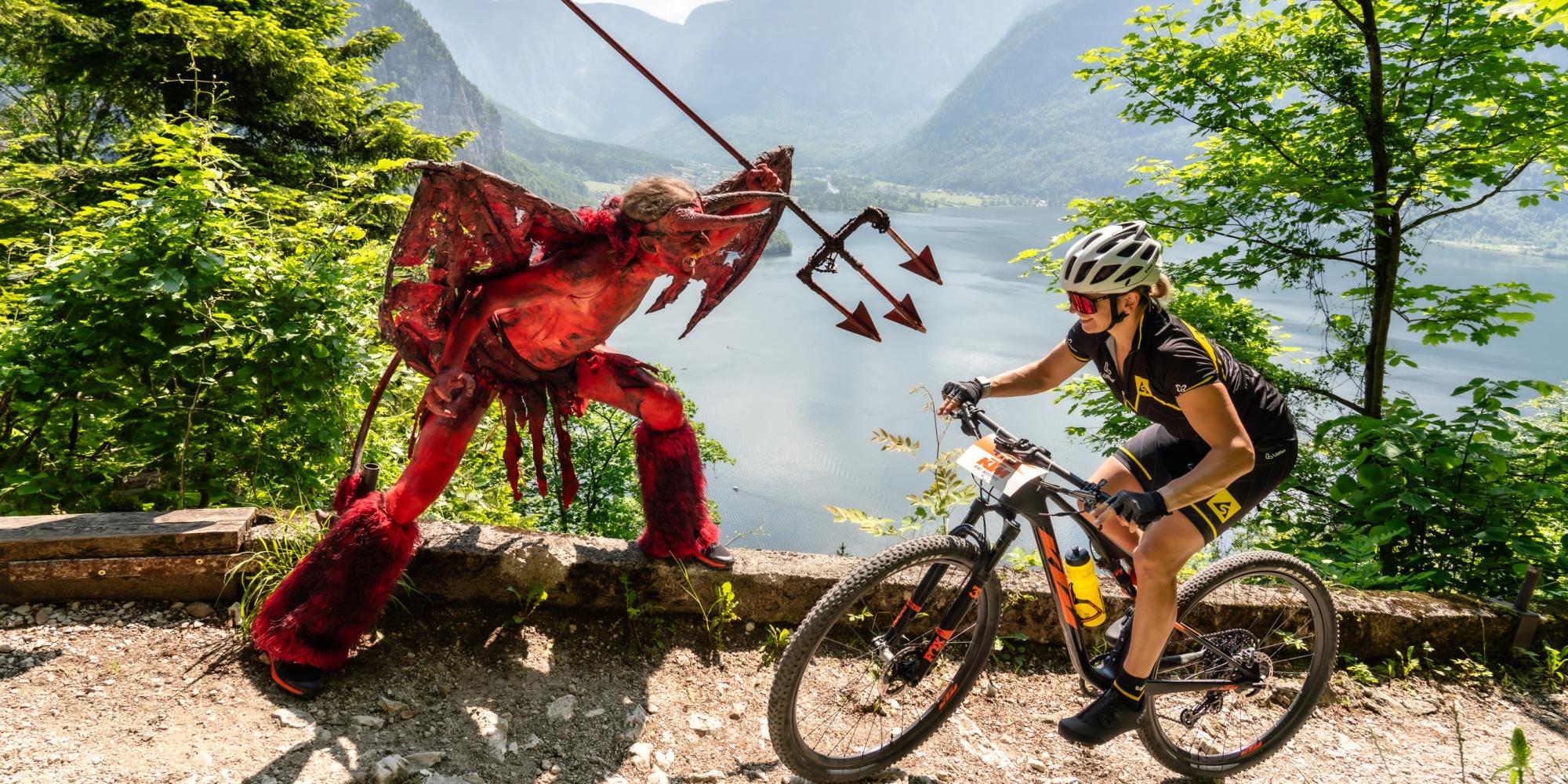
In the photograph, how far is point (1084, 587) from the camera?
7.65 feet

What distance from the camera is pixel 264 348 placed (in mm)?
3074

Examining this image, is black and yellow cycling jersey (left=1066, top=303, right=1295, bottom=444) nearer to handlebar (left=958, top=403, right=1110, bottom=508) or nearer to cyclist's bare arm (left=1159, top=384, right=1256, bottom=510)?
cyclist's bare arm (left=1159, top=384, right=1256, bottom=510)

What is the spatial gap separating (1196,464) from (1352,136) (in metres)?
4.66

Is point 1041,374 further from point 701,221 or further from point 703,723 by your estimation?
point 703,723

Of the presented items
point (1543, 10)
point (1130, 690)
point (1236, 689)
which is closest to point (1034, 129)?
point (1543, 10)

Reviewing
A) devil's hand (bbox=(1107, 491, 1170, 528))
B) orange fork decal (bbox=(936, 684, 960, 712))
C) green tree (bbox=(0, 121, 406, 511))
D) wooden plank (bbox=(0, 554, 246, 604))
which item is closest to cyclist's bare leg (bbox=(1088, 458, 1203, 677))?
devil's hand (bbox=(1107, 491, 1170, 528))

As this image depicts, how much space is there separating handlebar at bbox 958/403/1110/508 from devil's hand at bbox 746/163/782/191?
0.95m

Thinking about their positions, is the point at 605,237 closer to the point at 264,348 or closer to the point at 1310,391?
the point at 264,348

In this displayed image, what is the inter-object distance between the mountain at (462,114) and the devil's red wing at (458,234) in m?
21.7

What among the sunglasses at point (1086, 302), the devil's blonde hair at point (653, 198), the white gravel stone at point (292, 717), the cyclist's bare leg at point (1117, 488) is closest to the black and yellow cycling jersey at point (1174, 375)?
the sunglasses at point (1086, 302)

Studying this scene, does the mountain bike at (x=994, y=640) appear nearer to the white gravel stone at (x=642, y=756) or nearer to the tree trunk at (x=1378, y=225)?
the white gravel stone at (x=642, y=756)

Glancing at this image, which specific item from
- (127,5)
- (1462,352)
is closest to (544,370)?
(127,5)

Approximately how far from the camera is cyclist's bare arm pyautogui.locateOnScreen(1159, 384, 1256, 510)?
1.92m

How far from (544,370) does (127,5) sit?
964 cm
